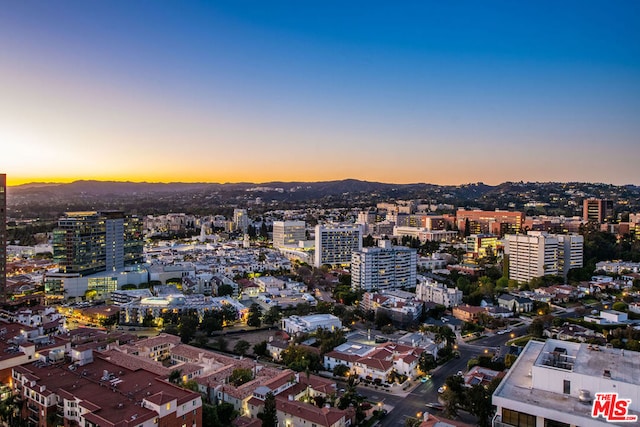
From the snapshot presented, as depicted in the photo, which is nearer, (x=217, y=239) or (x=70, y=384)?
(x=70, y=384)

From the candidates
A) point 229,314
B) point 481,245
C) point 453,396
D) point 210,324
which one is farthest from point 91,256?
point 481,245

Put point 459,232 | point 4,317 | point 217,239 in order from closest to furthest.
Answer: point 4,317 < point 217,239 < point 459,232

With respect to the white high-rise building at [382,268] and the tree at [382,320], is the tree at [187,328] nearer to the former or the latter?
the tree at [382,320]

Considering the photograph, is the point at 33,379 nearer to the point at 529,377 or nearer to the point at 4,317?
the point at 4,317

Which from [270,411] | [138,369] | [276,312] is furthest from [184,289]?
[270,411]

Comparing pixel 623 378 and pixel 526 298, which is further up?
pixel 623 378

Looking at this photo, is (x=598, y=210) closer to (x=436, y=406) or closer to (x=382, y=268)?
(x=382, y=268)

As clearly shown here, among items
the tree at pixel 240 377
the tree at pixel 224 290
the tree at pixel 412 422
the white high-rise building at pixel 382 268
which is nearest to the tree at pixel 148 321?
the tree at pixel 224 290
